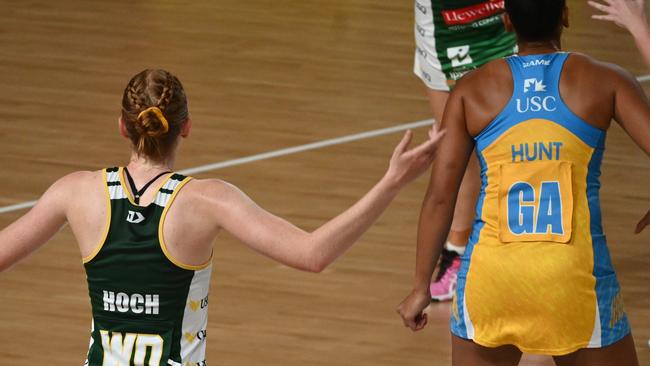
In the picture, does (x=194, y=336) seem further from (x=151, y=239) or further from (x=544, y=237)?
(x=544, y=237)

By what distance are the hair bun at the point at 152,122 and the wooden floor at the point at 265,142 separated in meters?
2.28

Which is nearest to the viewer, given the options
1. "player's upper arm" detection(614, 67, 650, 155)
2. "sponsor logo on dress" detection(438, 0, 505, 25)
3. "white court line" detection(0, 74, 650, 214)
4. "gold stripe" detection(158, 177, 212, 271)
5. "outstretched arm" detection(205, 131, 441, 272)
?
"outstretched arm" detection(205, 131, 441, 272)

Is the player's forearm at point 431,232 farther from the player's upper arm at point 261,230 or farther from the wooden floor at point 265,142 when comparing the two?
the wooden floor at point 265,142

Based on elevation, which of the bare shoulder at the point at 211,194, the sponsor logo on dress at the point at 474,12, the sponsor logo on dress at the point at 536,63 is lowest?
the sponsor logo on dress at the point at 474,12

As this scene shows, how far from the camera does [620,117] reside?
12.5 ft

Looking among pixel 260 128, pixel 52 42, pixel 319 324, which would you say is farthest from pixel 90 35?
pixel 319 324

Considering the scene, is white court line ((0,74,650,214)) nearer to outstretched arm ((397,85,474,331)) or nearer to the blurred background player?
the blurred background player

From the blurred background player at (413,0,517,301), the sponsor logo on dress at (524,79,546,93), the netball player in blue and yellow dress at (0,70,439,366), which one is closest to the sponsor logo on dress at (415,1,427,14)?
the blurred background player at (413,0,517,301)

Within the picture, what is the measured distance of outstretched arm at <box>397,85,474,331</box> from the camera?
395cm

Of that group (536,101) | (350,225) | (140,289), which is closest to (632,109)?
(536,101)

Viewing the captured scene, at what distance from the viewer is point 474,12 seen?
21.0 ft

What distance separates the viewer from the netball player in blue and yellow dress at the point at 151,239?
3.46m

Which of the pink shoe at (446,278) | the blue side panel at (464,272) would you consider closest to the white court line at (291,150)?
the pink shoe at (446,278)

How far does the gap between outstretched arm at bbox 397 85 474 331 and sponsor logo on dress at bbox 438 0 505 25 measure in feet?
8.12
